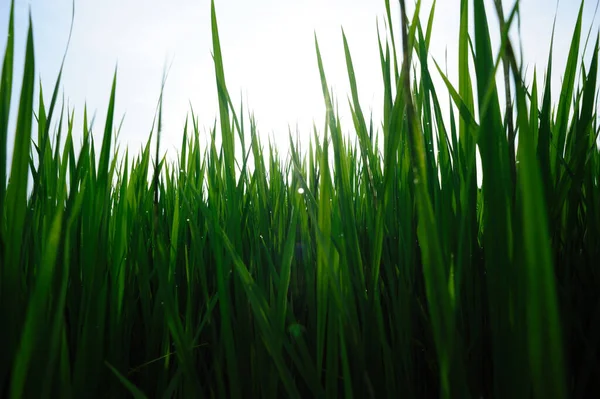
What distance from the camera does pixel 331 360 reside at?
488 mm

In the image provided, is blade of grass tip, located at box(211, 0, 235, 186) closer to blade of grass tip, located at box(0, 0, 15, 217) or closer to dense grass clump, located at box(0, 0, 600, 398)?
dense grass clump, located at box(0, 0, 600, 398)

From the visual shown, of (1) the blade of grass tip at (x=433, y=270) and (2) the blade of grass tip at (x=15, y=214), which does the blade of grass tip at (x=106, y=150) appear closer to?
(2) the blade of grass tip at (x=15, y=214)

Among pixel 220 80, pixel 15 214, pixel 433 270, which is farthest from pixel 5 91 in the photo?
pixel 433 270

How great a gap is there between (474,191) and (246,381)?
40 cm

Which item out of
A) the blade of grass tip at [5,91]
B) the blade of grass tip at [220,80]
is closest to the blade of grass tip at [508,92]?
the blade of grass tip at [220,80]

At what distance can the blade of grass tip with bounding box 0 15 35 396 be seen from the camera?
0.43 m

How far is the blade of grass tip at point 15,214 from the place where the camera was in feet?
1.41

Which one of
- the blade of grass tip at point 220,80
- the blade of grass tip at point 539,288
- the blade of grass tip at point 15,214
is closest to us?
the blade of grass tip at point 539,288

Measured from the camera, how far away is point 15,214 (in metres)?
0.43

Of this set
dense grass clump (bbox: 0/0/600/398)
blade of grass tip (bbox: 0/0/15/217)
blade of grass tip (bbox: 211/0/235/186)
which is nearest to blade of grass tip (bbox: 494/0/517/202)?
dense grass clump (bbox: 0/0/600/398)

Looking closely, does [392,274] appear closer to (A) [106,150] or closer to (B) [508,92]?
(B) [508,92]

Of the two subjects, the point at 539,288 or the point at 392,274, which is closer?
the point at 539,288

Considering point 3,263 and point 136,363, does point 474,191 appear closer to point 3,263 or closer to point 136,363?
point 3,263

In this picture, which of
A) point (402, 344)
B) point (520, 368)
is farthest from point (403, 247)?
point (520, 368)
